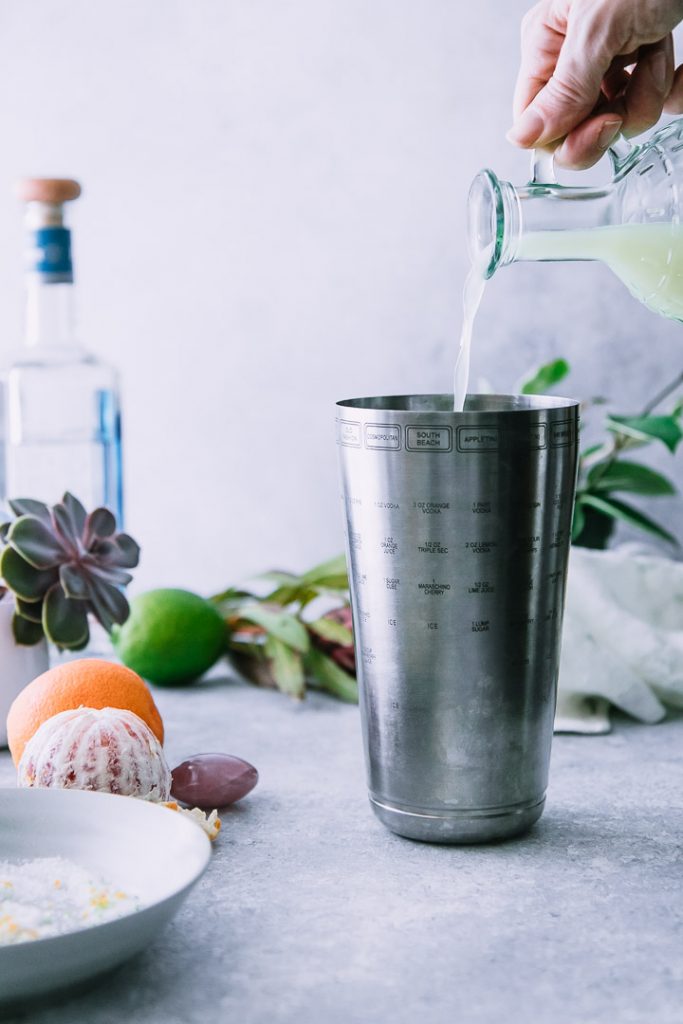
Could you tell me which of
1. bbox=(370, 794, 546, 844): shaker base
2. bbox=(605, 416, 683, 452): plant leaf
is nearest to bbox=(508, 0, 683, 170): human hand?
bbox=(605, 416, 683, 452): plant leaf

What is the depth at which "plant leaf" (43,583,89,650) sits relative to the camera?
2.66ft

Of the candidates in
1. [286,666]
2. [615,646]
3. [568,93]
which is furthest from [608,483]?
[568,93]

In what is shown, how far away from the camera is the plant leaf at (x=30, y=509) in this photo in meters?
0.82

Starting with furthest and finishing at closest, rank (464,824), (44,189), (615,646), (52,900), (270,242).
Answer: (270,242)
(44,189)
(615,646)
(464,824)
(52,900)

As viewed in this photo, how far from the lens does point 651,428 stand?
106cm

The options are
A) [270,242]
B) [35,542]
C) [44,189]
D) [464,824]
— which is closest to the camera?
[464,824]

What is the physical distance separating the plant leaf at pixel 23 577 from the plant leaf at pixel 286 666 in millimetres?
224

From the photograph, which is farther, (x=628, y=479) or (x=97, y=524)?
(x=628, y=479)

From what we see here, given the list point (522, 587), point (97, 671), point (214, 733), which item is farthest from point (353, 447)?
point (214, 733)

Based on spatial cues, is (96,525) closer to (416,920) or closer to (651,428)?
(416,920)

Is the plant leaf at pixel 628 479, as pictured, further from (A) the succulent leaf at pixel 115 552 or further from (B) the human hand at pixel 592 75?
(A) the succulent leaf at pixel 115 552

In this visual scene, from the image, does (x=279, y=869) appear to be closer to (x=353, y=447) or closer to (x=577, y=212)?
(x=353, y=447)

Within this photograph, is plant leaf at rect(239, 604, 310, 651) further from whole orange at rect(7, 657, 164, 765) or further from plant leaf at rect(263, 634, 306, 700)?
whole orange at rect(7, 657, 164, 765)

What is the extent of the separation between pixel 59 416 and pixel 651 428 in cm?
53
